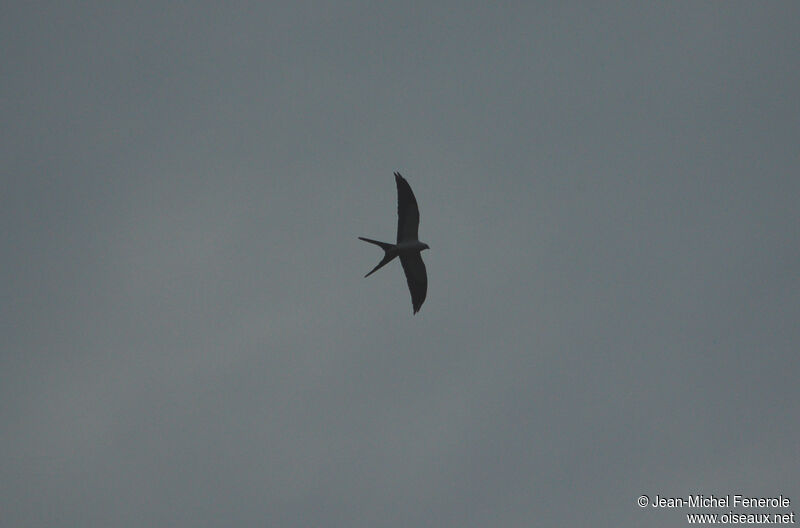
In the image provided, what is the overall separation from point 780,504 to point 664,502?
448cm

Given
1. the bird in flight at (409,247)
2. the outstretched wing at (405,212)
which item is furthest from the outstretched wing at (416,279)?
the outstretched wing at (405,212)

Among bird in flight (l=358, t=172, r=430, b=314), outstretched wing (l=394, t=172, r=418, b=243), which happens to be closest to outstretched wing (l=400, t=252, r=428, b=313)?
bird in flight (l=358, t=172, r=430, b=314)

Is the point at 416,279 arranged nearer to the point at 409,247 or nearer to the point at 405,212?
the point at 409,247

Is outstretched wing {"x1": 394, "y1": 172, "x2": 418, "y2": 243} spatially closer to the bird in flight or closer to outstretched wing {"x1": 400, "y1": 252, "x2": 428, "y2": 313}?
the bird in flight

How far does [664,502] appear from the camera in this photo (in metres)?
32.6

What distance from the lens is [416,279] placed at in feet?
98.0

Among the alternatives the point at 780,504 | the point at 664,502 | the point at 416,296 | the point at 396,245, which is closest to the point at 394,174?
the point at 396,245

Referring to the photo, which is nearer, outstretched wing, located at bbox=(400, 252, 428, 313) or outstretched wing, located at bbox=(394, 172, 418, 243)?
outstretched wing, located at bbox=(394, 172, 418, 243)

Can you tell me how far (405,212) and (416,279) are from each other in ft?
8.64

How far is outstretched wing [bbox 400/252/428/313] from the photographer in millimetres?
29578

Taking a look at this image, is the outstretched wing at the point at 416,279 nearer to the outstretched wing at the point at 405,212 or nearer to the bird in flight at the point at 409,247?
the bird in flight at the point at 409,247

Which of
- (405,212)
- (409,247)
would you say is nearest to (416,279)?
(409,247)

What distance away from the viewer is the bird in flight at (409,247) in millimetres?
28672

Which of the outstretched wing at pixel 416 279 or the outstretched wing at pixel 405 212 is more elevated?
the outstretched wing at pixel 405 212
